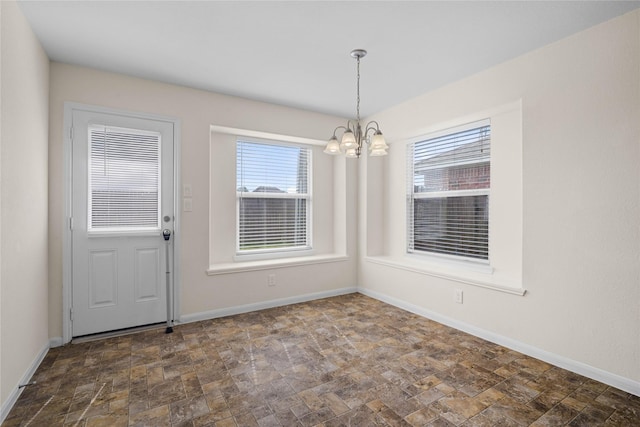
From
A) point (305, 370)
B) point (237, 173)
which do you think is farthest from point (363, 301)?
point (237, 173)

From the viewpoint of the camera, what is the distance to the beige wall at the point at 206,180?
2.81 meters

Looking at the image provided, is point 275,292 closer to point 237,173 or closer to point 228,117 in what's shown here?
point 237,173

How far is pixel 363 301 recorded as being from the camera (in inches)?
163

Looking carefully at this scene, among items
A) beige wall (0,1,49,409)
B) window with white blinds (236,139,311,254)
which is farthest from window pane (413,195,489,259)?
beige wall (0,1,49,409)

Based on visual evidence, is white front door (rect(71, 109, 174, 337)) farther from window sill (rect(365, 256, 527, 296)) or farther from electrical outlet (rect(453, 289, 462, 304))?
electrical outlet (rect(453, 289, 462, 304))

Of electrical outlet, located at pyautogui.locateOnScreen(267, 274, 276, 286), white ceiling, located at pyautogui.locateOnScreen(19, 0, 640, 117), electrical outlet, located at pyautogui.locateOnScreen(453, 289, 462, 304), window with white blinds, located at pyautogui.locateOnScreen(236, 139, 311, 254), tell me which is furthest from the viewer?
window with white blinds, located at pyautogui.locateOnScreen(236, 139, 311, 254)

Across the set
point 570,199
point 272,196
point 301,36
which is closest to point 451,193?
point 570,199

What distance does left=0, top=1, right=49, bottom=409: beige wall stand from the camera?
6.13 feet

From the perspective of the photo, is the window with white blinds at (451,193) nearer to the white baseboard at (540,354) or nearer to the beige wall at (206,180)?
the white baseboard at (540,354)

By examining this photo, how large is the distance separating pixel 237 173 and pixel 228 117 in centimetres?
71

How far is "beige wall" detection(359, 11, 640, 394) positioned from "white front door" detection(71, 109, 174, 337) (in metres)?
3.06

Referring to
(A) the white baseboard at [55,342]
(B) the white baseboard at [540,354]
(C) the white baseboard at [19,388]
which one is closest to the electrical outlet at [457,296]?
(B) the white baseboard at [540,354]

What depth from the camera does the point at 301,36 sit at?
7.90 feet

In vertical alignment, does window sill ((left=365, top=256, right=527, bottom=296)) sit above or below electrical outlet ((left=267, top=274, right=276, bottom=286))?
above
